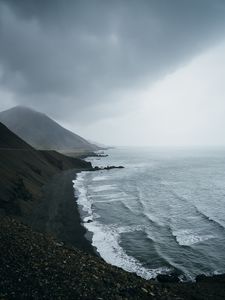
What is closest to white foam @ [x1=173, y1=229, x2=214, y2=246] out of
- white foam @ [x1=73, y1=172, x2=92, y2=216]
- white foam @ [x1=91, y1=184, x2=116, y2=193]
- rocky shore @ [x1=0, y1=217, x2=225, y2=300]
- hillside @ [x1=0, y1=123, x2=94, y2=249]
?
rocky shore @ [x1=0, y1=217, x2=225, y2=300]

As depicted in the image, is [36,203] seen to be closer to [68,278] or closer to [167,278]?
[167,278]

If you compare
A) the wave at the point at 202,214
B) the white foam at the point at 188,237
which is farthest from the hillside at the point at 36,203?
the wave at the point at 202,214

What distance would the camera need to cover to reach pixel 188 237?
4325 centimetres

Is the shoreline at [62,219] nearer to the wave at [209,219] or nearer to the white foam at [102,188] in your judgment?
the white foam at [102,188]

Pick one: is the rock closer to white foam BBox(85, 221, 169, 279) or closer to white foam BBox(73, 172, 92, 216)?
white foam BBox(85, 221, 169, 279)

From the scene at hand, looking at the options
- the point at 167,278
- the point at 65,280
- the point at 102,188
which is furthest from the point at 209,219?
the point at 102,188

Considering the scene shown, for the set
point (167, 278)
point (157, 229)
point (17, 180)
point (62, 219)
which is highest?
point (17, 180)

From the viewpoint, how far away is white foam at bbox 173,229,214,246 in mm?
40972

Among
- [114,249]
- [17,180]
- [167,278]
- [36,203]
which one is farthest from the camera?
[17,180]

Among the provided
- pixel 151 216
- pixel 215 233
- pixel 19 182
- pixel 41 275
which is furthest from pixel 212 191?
pixel 41 275

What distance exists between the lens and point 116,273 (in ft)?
81.0

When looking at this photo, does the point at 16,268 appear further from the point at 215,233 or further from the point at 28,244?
the point at 215,233

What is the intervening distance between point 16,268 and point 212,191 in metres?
75.7

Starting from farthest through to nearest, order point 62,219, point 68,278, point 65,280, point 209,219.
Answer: point 209,219, point 62,219, point 68,278, point 65,280
